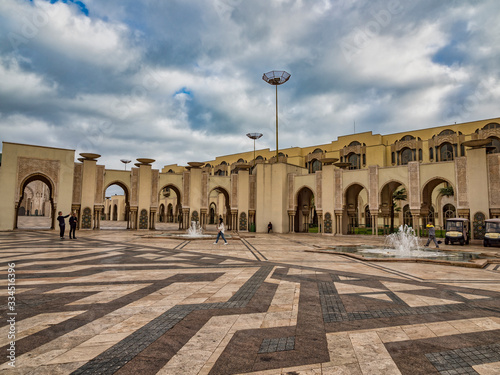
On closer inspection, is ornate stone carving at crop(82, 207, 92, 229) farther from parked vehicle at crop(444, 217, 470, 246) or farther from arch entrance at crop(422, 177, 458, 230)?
arch entrance at crop(422, 177, 458, 230)

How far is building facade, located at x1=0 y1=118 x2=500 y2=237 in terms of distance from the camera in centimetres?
1945

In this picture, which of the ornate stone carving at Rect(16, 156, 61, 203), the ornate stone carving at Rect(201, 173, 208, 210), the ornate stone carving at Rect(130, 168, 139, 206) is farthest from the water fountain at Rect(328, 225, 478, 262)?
the ornate stone carving at Rect(16, 156, 61, 203)

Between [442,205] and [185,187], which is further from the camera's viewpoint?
[442,205]

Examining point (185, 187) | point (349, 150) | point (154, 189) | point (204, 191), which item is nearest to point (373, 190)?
point (204, 191)

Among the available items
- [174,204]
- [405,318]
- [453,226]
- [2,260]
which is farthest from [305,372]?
[174,204]

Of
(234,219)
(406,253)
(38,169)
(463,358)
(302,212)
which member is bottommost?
(406,253)

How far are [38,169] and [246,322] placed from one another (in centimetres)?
2442

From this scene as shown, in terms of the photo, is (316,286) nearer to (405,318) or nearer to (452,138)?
(405,318)

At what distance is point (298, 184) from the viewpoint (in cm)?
2664

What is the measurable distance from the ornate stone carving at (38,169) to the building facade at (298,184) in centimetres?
6

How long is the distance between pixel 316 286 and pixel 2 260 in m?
7.89

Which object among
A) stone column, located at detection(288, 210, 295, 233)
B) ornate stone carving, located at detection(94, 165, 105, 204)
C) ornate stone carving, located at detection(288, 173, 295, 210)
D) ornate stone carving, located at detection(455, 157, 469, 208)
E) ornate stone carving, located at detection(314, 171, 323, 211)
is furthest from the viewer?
ornate stone carving, located at detection(288, 173, 295, 210)

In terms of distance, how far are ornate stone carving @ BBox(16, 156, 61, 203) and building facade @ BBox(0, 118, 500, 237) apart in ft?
0.20

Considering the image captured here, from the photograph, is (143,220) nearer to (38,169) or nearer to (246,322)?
(38,169)
